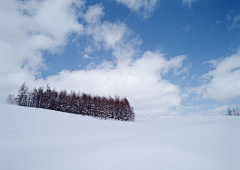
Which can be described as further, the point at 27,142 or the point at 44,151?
the point at 27,142

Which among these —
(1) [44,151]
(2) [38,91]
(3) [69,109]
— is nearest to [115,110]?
(3) [69,109]

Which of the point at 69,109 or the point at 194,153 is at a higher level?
the point at 69,109

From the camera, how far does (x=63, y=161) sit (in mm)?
9055

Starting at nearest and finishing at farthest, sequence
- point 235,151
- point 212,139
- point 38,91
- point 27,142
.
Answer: point 235,151 → point 27,142 → point 212,139 → point 38,91

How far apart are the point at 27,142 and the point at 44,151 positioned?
4.20 m

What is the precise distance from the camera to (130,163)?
8.78 metres

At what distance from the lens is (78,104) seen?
56.5 meters

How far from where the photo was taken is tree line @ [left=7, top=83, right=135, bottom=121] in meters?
54.7

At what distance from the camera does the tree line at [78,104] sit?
54.7 metres

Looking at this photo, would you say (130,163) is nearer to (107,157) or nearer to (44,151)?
(107,157)

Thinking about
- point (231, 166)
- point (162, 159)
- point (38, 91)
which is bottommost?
point (231, 166)

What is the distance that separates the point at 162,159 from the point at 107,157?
15.2ft

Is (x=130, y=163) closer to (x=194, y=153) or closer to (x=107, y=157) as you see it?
(x=107, y=157)

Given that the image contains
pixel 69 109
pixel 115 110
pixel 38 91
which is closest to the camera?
pixel 69 109
